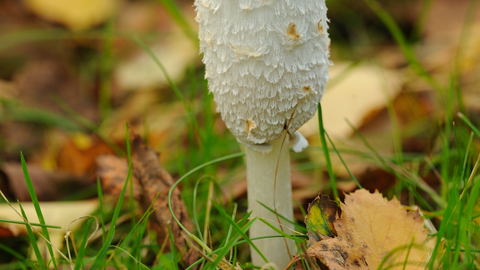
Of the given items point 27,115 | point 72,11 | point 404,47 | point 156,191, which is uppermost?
point 72,11

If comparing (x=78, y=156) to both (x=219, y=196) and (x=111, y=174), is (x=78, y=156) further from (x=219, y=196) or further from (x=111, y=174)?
(x=219, y=196)

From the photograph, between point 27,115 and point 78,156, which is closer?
point 78,156

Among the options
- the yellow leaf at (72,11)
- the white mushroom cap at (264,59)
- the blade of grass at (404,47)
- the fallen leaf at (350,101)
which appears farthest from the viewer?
the yellow leaf at (72,11)

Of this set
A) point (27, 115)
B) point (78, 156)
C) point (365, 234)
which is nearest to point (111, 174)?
point (78, 156)

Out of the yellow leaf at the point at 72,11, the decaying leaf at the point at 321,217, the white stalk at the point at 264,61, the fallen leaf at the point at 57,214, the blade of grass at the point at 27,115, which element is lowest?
the fallen leaf at the point at 57,214

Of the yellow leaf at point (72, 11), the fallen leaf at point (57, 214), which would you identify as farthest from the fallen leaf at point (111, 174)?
the yellow leaf at point (72, 11)

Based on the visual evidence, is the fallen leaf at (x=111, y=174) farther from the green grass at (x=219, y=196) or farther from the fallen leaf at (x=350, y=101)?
the fallen leaf at (x=350, y=101)

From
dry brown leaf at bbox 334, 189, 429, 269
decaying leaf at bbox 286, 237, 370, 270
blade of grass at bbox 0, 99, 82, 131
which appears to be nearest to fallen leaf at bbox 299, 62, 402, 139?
dry brown leaf at bbox 334, 189, 429, 269
